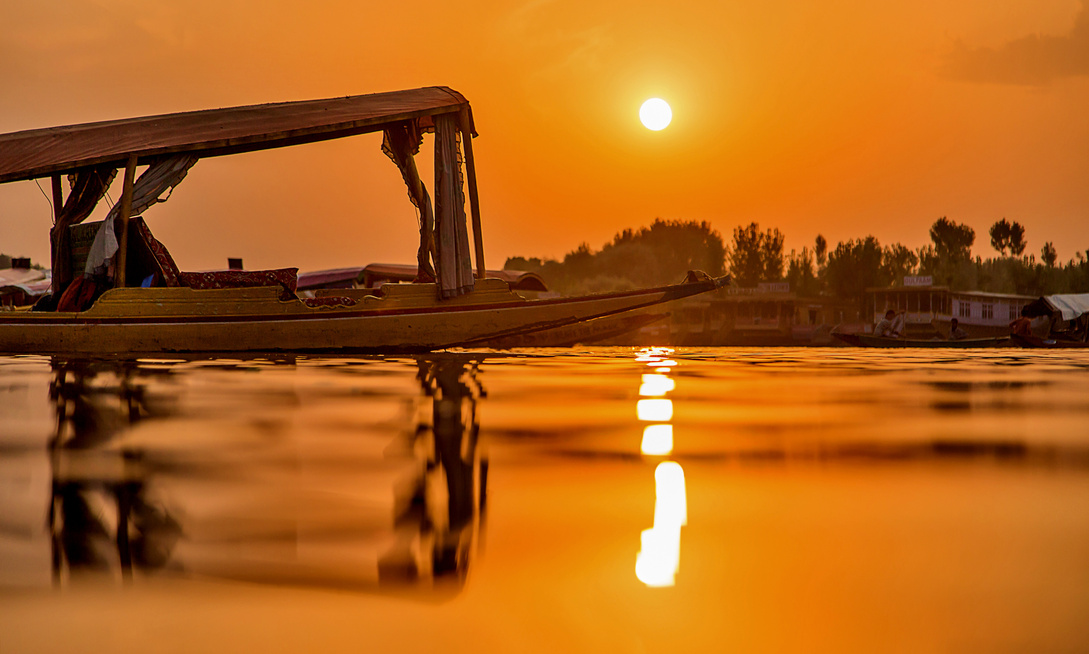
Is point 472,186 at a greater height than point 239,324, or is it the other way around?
point 472,186

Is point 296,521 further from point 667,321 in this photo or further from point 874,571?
point 667,321

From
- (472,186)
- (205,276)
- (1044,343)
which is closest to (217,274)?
(205,276)

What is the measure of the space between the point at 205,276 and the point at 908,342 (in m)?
19.9

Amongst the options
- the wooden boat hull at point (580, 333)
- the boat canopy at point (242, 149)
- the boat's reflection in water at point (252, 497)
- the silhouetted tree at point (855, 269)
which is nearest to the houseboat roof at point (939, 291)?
the silhouetted tree at point (855, 269)

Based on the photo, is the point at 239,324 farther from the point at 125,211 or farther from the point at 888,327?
the point at 888,327

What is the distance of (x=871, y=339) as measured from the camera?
93.8 feet

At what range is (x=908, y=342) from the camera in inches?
1039

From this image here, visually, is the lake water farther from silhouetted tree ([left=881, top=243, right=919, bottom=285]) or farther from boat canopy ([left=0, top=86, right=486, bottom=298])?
silhouetted tree ([left=881, top=243, right=919, bottom=285])

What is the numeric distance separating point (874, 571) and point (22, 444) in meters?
3.64

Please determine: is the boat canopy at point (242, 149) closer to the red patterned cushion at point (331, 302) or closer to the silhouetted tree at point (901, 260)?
the red patterned cushion at point (331, 302)

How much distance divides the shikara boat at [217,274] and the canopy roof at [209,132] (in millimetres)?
28

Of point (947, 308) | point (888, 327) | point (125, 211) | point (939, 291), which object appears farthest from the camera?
point (947, 308)

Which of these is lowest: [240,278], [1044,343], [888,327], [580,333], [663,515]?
[1044,343]

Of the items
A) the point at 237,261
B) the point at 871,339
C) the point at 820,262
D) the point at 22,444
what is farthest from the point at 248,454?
the point at 820,262
